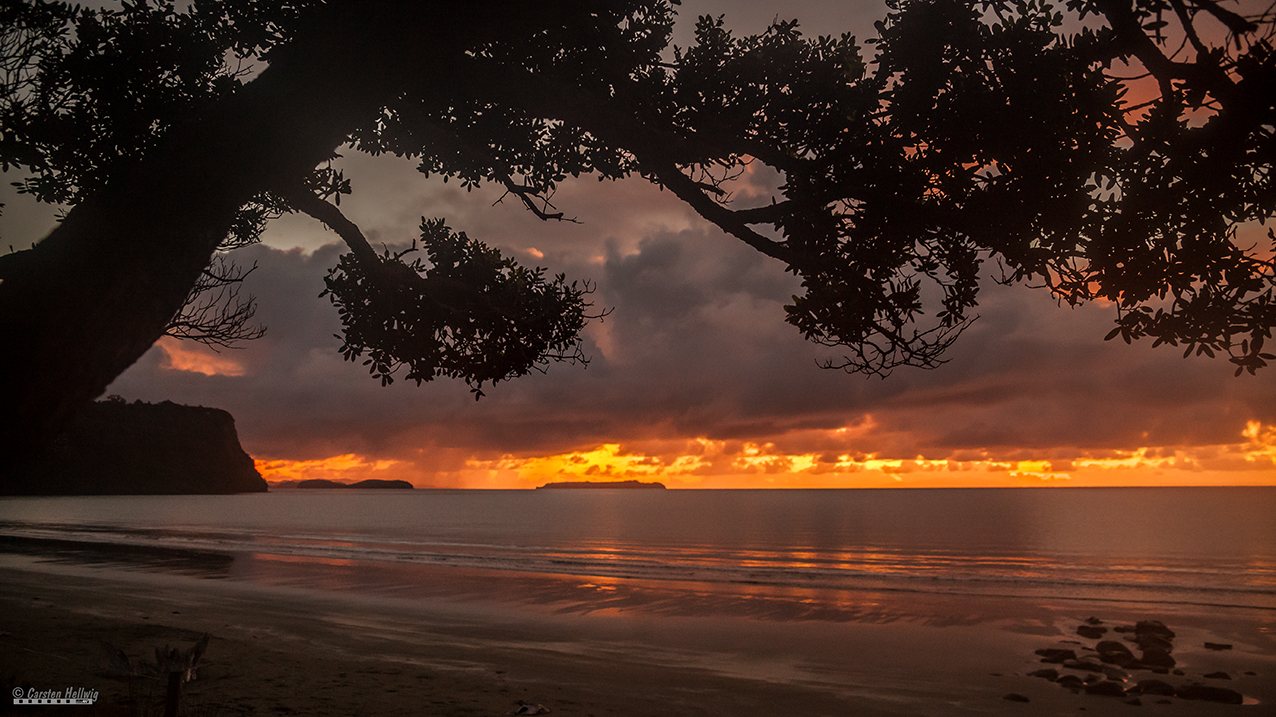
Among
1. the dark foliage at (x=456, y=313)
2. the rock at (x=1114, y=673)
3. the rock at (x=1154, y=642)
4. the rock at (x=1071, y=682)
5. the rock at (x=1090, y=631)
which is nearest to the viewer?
the dark foliage at (x=456, y=313)

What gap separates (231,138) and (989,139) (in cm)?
737

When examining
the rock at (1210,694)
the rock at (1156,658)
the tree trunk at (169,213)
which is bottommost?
the rock at (1156,658)

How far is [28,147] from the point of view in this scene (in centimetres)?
918

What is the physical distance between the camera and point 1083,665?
15.2 m

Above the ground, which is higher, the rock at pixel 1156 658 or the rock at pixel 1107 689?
the rock at pixel 1107 689

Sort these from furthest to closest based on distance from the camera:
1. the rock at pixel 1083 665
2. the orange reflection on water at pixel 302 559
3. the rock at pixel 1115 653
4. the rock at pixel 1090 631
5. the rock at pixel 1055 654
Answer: the orange reflection on water at pixel 302 559
the rock at pixel 1090 631
the rock at pixel 1055 654
the rock at pixel 1115 653
the rock at pixel 1083 665

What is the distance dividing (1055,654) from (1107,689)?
12.2 ft

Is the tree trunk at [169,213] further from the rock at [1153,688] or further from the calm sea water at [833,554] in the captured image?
the calm sea water at [833,554]

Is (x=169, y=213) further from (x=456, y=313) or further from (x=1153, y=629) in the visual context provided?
(x=1153, y=629)

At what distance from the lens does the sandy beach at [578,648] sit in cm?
1127

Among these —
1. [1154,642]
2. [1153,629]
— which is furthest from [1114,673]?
[1153,629]

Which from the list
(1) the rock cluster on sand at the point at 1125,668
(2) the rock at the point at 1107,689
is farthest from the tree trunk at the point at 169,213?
(1) the rock cluster on sand at the point at 1125,668

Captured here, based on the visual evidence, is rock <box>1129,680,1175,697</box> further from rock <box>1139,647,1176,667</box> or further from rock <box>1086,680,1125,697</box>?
rock <box>1139,647,1176,667</box>

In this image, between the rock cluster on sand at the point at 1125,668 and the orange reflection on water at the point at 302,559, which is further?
the orange reflection on water at the point at 302,559
